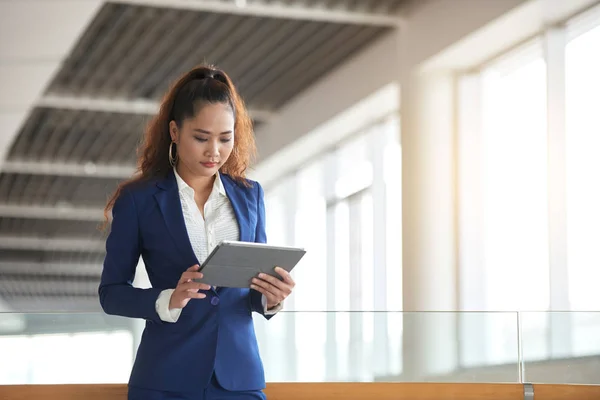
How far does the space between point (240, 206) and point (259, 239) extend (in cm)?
9

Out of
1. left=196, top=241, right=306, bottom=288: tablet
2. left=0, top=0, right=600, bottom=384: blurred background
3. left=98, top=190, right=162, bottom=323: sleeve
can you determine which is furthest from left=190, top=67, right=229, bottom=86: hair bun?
left=0, top=0, right=600, bottom=384: blurred background

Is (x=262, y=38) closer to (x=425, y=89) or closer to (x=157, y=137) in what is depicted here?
(x=425, y=89)

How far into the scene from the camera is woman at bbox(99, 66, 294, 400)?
221cm

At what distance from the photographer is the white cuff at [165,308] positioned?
218 cm

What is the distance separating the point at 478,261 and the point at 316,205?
5.34 m

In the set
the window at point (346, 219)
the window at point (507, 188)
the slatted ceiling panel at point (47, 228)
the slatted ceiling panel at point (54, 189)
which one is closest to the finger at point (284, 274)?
the window at point (507, 188)

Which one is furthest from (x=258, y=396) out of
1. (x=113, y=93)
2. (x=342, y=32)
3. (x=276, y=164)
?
(x=276, y=164)

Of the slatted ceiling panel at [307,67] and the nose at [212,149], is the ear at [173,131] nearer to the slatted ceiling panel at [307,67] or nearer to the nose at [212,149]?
the nose at [212,149]

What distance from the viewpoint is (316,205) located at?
14.2 metres

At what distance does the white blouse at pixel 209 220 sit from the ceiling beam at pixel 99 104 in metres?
9.39

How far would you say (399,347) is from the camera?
3402mm

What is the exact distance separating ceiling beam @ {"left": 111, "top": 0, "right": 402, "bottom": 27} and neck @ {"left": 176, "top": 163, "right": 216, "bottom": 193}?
651 centimetres

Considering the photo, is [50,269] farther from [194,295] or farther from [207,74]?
[194,295]

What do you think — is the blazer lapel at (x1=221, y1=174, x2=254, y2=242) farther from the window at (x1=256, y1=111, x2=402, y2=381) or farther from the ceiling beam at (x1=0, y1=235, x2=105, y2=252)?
the ceiling beam at (x1=0, y1=235, x2=105, y2=252)
